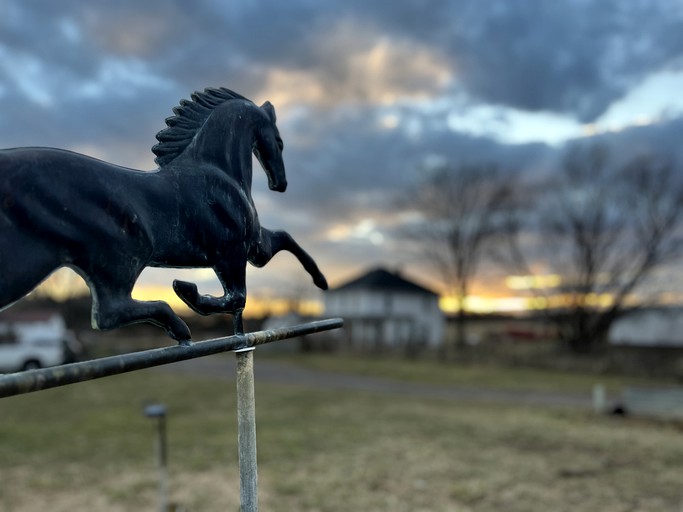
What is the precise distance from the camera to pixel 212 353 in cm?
156

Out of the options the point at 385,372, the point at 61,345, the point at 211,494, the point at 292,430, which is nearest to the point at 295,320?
the point at 385,372

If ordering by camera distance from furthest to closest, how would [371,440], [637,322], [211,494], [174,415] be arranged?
[637,322]
[174,415]
[371,440]
[211,494]

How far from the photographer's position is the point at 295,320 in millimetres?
31594

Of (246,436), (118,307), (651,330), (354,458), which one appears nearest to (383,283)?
(651,330)

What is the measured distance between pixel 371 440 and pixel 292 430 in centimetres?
163

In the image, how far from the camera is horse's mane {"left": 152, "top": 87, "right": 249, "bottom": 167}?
1568 millimetres

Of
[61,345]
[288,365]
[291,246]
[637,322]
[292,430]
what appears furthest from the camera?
[637,322]

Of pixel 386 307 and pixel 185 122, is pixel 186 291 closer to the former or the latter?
pixel 185 122

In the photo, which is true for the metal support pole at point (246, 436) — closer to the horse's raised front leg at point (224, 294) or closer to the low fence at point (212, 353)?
the low fence at point (212, 353)

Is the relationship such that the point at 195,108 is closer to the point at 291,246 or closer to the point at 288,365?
the point at 291,246

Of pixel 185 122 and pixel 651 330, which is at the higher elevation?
pixel 185 122

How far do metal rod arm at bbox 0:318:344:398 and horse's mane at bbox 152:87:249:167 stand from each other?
524 millimetres

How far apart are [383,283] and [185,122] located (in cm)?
3704

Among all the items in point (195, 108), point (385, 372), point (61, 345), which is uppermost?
point (195, 108)
